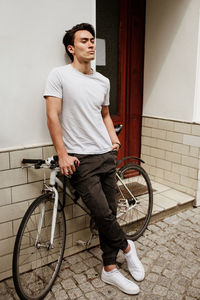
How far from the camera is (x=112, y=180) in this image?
2877mm

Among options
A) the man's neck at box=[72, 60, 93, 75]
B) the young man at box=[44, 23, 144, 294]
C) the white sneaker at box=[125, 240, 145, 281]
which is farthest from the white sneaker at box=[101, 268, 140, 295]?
the man's neck at box=[72, 60, 93, 75]

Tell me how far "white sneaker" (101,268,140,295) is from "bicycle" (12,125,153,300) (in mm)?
448

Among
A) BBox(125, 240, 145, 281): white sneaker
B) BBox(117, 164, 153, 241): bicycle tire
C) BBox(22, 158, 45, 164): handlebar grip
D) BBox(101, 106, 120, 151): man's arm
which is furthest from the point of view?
BBox(117, 164, 153, 241): bicycle tire

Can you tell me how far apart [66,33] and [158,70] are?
226 centimetres

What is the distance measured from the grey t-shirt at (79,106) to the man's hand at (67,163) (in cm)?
16

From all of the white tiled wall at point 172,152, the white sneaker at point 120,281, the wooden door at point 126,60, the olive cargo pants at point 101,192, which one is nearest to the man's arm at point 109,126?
the olive cargo pants at point 101,192

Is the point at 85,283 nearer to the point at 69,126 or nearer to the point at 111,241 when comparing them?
the point at 111,241

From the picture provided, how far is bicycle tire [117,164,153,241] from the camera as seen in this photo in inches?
137

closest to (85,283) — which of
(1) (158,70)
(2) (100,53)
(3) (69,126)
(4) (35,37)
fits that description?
(3) (69,126)

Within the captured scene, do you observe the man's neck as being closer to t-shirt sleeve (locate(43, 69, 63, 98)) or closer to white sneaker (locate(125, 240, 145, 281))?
t-shirt sleeve (locate(43, 69, 63, 98))

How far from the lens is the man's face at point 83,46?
2.59 meters

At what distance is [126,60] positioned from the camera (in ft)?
15.1

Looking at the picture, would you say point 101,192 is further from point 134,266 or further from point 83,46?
point 83,46

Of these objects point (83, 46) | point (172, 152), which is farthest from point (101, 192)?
point (172, 152)
